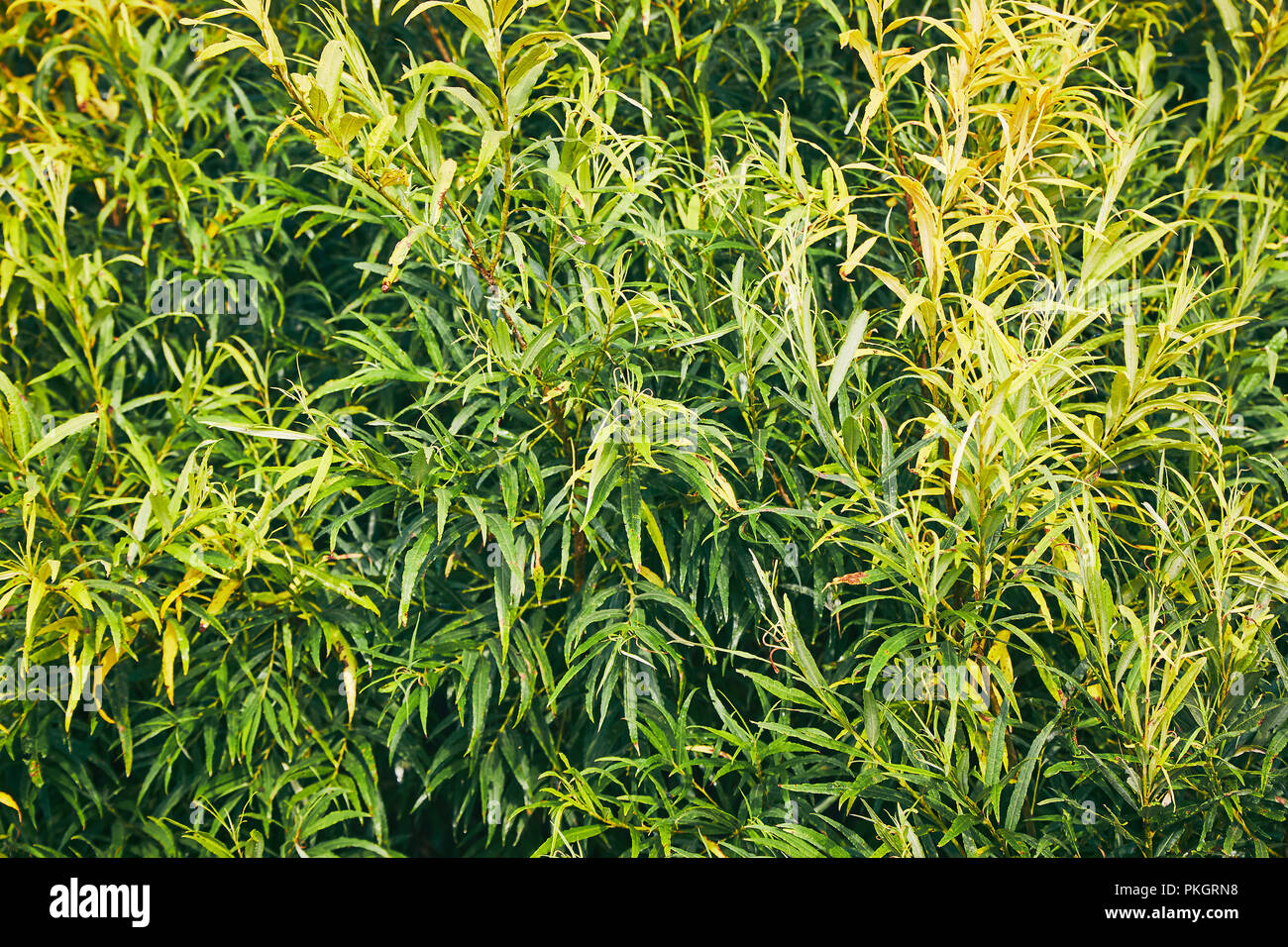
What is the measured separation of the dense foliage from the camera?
1.22 m

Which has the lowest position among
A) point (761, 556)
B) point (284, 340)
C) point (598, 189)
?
point (761, 556)

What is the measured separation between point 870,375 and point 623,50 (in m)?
0.75

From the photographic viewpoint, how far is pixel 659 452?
4.20 feet

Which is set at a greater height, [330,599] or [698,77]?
[698,77]

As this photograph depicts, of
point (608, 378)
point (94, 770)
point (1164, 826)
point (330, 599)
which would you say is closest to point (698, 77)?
point (608, 378)

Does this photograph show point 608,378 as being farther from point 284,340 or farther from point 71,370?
point 71,370

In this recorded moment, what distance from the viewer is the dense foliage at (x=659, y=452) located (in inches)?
48.0

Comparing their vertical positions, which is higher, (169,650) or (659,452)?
→ (659,452)

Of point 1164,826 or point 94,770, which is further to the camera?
point 94,770

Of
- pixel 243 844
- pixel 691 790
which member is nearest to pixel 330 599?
pixel 243 844
